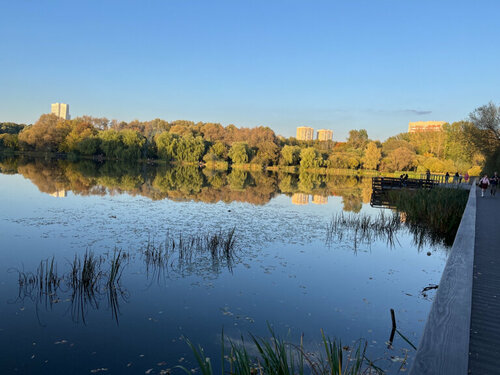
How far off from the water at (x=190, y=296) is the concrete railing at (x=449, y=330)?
4.37ft

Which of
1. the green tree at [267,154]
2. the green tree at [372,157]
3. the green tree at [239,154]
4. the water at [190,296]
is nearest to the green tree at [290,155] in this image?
the green tree at [267,154]

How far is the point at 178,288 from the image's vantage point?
23.5 feet

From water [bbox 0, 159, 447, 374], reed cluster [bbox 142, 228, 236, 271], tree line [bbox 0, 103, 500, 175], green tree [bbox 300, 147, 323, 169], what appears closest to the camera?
water [bbox 0, 159, 447, 374]

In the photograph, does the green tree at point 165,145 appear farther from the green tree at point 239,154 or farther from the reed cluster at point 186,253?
the reed cluster at point 186,253

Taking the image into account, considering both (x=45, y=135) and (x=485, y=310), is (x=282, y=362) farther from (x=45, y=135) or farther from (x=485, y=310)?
(x=45, y=135)

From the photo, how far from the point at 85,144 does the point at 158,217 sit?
2425 inches

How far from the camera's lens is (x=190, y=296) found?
680 centimetres

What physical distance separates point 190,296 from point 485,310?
4734mm

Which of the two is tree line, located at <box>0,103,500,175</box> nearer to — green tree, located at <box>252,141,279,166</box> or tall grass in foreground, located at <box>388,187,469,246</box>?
green tree, located at <box>252,141,279,166</box>

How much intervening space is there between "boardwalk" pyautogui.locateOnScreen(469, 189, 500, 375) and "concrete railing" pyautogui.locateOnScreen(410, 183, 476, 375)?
405 mm

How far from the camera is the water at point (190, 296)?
488 centimetres

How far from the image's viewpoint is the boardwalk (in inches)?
129

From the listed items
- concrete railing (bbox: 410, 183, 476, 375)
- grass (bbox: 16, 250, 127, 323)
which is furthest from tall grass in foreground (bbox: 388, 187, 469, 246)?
grass (bbox: 16, 250, 127, 323)

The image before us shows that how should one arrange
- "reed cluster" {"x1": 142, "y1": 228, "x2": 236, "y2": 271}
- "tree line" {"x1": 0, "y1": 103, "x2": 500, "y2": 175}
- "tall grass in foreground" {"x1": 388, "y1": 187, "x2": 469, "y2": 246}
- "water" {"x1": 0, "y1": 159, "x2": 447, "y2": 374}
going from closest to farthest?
1. "water" {"x1": 0, "y1": 159, "x2": 447, "y2": 374}
2. "reed cluster" {"x1": 142, "y1": 228, "x2": 236, "y2": 271}
3. "tall grass in foreground" {"x1": 388, "y1": 187, "x2": 469, "y2": 246}
4. "tree line" {"x1": 0, "y1": 103, "x2": 500, "y2": 175}
